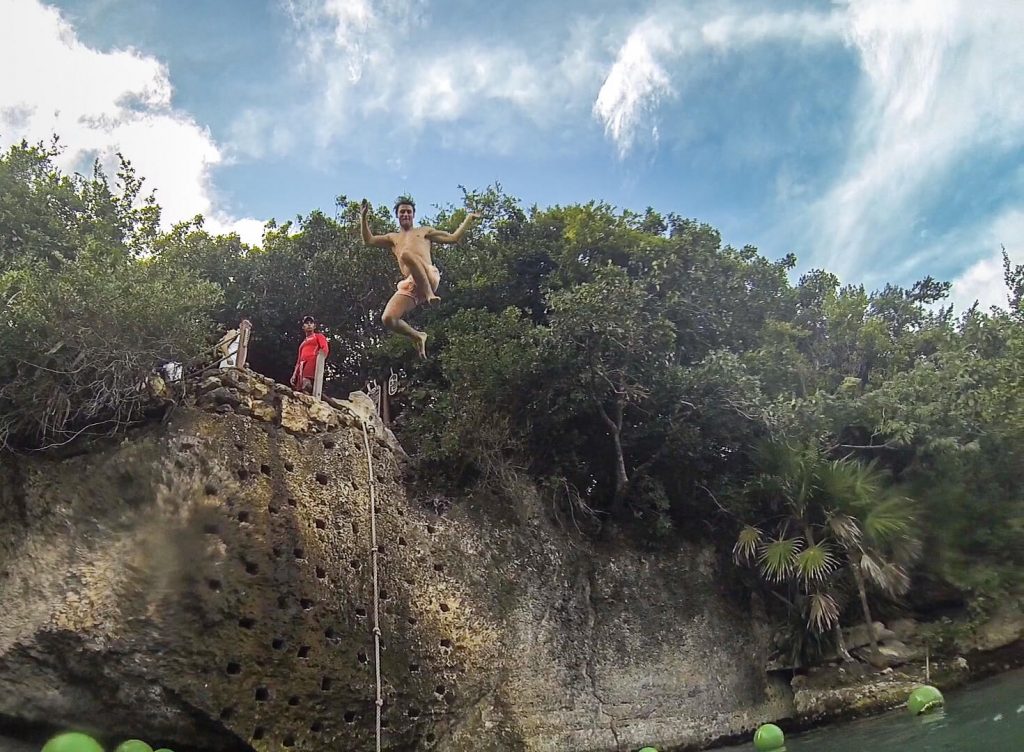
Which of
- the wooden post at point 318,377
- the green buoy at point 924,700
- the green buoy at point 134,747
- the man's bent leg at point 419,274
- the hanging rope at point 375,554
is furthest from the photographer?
the wooden post at point 318,377

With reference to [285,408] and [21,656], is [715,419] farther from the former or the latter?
[21,656]

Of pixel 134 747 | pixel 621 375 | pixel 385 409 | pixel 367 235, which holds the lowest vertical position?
pixel 134 747

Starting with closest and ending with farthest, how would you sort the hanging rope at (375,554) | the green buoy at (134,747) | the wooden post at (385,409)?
the green buoy at (134,747)
the hanging rope at (375,554)
the wooden post at (385,409)

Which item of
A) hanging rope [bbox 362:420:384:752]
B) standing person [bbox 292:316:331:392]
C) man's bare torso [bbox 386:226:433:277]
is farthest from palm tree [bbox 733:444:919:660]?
standing person [bbox 292:316:331:392]

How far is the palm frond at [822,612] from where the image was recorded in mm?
12805

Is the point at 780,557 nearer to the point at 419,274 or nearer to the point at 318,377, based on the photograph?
the point at 419,274

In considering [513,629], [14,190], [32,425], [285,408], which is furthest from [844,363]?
[14,190]

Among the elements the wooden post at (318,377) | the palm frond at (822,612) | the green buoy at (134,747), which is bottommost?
the green buoy at (134,747)

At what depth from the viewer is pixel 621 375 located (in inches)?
526

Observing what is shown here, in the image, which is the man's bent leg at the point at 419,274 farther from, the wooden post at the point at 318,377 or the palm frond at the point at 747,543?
the palm frond at the point at 747,543

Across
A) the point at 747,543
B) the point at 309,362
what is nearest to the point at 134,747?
the point at 309,362

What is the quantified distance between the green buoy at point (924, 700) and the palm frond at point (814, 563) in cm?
231

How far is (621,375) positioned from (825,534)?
4818mm

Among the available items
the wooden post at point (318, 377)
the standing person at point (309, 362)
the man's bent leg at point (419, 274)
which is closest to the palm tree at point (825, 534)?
the man's bent leg at point (419, 274)
